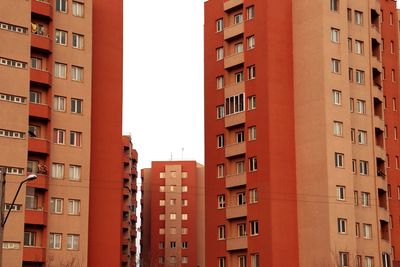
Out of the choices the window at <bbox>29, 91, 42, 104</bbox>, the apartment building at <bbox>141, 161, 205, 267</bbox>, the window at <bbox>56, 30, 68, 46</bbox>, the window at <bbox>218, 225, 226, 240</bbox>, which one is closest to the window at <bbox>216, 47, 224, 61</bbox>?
the window at <bbox>218, 225, 226, 240</bbox>

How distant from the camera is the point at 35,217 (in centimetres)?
6925

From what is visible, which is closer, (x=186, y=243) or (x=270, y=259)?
(x=270, y=259)

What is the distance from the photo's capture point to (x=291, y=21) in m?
84.0

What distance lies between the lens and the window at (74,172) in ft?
238

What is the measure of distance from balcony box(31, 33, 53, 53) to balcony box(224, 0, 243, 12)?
21629 millimetres

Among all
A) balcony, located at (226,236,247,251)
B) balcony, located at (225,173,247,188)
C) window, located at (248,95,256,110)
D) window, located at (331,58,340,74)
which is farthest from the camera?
window, located at (248,95,256,110)

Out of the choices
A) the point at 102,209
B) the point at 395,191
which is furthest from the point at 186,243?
the point at 102,209

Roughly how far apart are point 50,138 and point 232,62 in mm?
22452

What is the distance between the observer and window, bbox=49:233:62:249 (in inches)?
2783

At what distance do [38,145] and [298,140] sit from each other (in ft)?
84.2

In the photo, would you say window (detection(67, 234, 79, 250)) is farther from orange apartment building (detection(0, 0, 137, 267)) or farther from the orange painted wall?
the orange painted wall

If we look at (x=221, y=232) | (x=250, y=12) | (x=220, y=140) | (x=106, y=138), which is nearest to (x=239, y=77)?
(x=250, y=12)

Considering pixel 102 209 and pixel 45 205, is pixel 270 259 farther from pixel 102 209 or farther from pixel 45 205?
pixel 45 205

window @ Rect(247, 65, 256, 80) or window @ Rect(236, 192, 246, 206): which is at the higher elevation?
window @ Rect(247, 65, 256, 80)
